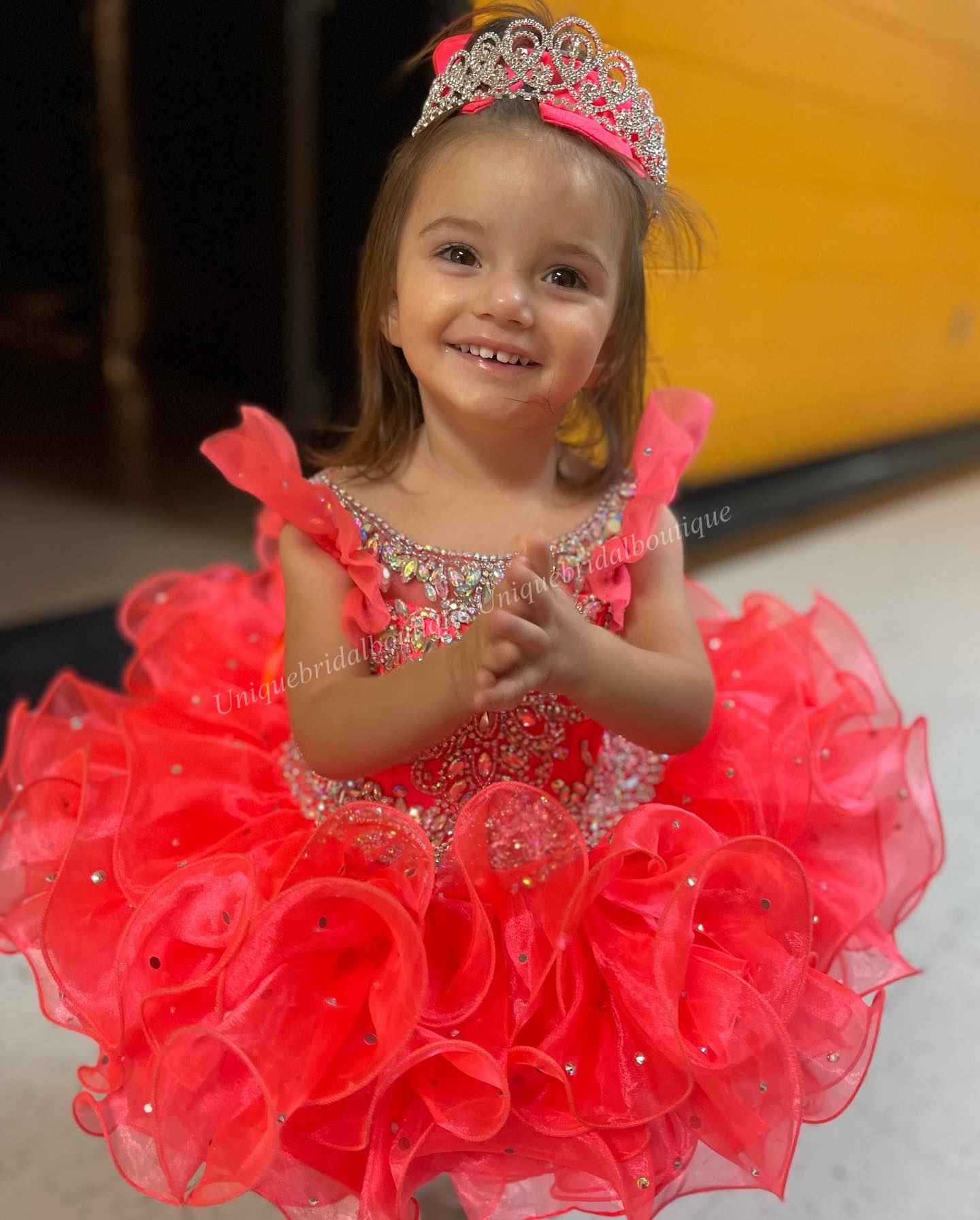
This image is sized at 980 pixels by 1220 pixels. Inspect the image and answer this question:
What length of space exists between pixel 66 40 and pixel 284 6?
0.78 metres

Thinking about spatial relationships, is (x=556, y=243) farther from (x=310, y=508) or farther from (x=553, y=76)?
(x=310, y=508)

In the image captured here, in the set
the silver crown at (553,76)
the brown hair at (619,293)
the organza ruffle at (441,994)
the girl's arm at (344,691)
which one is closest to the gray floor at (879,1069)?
the organza ruffle at (441,994)

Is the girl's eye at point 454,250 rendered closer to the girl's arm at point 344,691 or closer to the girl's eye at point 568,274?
the girl's eye at point 568,274

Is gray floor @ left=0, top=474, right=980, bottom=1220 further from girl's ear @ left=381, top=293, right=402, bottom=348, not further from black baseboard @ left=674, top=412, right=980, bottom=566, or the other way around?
girl's ear @ left=381, top=293, right=402, bottom=348

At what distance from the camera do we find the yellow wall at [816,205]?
1.13 metres

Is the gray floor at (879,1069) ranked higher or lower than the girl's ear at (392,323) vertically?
lower

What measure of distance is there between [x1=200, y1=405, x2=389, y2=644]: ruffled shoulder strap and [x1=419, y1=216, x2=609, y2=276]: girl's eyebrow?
0.17 metres

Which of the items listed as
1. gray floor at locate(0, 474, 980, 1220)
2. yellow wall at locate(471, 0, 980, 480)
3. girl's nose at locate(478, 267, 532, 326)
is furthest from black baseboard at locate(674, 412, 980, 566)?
girl's nose at locate(478, 267, 532, 326)

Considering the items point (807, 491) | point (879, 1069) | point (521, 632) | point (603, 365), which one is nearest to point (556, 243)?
point (603, 365)

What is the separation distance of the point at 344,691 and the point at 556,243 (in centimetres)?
28

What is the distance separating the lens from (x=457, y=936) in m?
0.64

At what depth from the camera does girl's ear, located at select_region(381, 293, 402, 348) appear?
695mm

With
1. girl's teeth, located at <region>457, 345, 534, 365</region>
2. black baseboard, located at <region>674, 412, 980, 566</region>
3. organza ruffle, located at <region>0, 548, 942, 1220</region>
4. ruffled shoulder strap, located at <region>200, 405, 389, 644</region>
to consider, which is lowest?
black baseboard, located at <region>674, 412, 980, 566</region>

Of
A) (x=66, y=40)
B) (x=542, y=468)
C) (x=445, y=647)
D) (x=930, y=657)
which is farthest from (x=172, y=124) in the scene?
(x=445, y=647)
